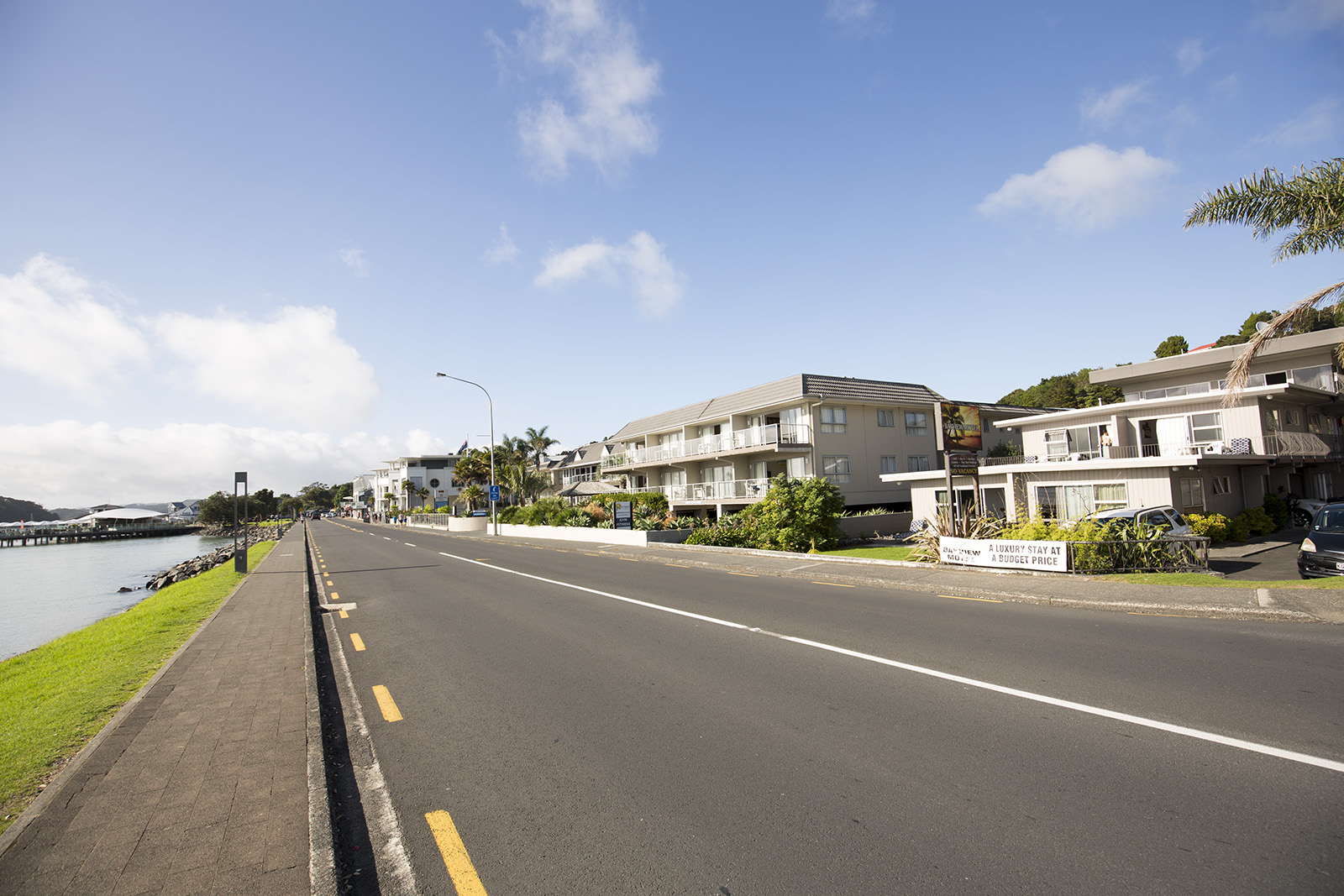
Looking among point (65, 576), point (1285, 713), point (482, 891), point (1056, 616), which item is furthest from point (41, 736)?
point (65, 576)

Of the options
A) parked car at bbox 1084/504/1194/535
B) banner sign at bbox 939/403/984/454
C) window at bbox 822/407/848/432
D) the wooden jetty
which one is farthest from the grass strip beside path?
the wooden jetty

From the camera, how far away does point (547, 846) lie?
151 inches

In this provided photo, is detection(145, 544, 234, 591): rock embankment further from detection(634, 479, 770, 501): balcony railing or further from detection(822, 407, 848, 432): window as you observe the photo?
detection(822, 407, 848, 432): window

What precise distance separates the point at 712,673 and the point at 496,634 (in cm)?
421

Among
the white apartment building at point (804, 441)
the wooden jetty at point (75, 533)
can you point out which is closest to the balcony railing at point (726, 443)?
the white apartment building at point (804, 441)

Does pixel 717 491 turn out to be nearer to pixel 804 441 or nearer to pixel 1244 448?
pixel 804 441

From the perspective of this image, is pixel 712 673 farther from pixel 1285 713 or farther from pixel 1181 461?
pixel 1181 461

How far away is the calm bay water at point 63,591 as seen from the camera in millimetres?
20438

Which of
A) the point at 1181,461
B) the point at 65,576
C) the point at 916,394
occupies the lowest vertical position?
the point at 65,576

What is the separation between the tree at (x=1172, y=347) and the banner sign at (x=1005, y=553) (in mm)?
64862

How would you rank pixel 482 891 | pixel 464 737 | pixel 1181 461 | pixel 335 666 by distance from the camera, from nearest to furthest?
pixel 482 891 → pixel 464 737 → pixel 335 666 → pixel 1181 461

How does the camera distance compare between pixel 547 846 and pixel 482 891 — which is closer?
pixel 482 891

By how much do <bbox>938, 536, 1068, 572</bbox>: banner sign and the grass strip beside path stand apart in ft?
52.1

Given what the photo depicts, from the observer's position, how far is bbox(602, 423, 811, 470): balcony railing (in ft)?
117
